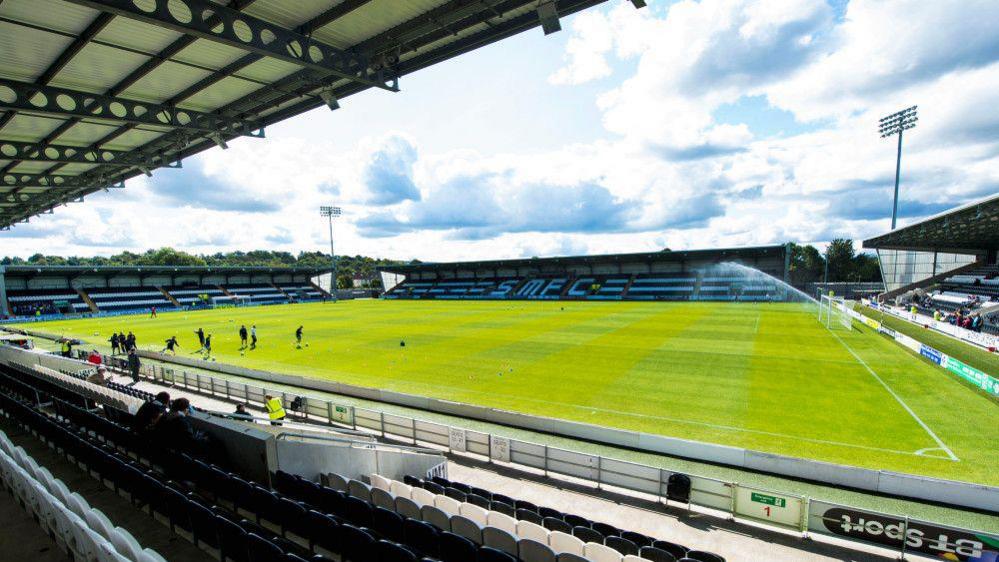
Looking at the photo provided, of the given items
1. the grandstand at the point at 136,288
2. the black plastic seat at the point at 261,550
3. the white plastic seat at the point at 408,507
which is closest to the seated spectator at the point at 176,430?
the black plastic seat at the point at 261,550

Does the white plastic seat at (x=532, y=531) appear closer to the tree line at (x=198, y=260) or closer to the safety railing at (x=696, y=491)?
the safety railing at (x=696, y=491)

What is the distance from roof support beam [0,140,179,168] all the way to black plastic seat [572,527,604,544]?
15.5 metres

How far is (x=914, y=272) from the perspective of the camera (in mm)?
52875

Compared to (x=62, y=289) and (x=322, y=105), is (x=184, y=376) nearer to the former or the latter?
(x=322, y=105)

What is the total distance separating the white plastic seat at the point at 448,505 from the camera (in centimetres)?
616

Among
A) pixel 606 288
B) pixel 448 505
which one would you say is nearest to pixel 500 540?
pixel 448 505

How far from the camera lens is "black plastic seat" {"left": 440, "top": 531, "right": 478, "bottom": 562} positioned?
15.1 ft

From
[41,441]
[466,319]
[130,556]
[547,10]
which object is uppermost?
[547,10]

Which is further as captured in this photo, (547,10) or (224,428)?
(224,428)

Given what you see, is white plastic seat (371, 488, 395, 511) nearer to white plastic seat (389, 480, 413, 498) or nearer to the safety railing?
white plastic seat (389, 480, 413, 498)

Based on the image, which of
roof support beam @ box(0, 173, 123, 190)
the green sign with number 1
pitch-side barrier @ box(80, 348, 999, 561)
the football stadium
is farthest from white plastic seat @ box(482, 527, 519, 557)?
roof support beam @ box(0, 173, 123, 190)

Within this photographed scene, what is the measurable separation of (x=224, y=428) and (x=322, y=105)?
6911 mm

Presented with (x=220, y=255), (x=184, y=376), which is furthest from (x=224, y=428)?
(x=220, y=255)

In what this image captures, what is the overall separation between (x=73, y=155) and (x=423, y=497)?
15097 mm
